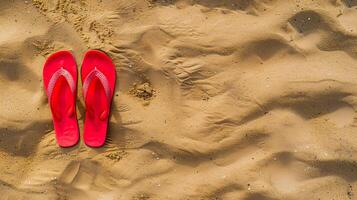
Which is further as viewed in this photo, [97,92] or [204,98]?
[97,92]

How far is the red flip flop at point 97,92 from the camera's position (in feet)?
7.07

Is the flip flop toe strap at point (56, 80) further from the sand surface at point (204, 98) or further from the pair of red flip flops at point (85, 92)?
the sand surface at point (204, 98)

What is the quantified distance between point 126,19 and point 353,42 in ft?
4.59

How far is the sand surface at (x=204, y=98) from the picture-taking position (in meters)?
2.10

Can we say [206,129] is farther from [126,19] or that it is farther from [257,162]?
[126,19]

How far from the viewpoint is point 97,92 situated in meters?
2.23

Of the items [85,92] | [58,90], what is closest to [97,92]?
[85,92]

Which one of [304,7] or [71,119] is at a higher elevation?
[304,7]

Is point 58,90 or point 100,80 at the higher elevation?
point 100,80

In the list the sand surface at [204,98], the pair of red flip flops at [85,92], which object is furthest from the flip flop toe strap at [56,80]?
the sand surface at [204,98]

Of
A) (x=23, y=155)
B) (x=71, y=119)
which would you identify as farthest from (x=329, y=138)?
(x=23, y=155)

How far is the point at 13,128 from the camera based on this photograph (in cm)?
218

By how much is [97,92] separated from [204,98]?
69 cm

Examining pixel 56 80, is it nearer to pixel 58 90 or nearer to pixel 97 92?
pixel 58 90
